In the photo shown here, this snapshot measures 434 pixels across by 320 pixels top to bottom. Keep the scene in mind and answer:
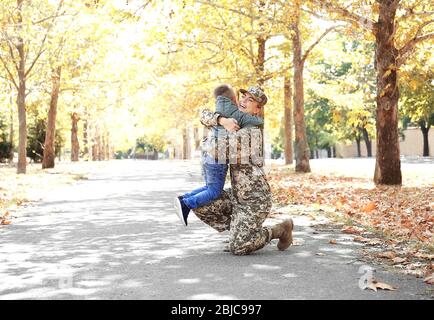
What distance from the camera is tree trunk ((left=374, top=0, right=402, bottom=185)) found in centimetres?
1510

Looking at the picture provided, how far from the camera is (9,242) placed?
8.55 meters

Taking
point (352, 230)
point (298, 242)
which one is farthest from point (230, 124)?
point (352, 230)

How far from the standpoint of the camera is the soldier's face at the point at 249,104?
6957mm

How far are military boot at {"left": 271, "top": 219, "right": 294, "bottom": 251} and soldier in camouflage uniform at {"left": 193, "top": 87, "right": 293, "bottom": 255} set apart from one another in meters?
0.01

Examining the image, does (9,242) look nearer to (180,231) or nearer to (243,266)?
(180,231)

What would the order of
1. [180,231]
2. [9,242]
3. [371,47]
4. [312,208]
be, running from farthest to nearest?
[371,47], [312,208], [180,231], [9,242]

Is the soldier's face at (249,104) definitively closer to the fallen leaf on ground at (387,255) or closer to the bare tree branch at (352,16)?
the fallen leaf on ground at (387,255)

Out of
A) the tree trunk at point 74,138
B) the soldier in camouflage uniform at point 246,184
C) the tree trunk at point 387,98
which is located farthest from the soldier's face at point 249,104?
the tree trunk at point 74,138

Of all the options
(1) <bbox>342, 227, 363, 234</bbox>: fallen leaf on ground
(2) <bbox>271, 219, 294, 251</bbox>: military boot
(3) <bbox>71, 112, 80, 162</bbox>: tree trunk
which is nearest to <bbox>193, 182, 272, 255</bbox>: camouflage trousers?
(2) <bbox>271, 219, 294, 251</bbox>: military boot

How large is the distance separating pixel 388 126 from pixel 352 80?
11.4m

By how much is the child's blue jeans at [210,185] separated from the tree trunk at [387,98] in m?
8.88

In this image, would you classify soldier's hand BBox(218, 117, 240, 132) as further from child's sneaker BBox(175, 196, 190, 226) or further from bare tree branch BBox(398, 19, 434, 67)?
bare tree branch BBox(398, 19, 434, 67)

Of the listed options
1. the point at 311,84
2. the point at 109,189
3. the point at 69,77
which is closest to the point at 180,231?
the point at 109,189

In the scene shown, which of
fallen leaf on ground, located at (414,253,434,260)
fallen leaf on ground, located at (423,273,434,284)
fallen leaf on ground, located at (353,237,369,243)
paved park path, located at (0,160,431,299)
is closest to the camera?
paved park path, located at (0,160,431,299)
